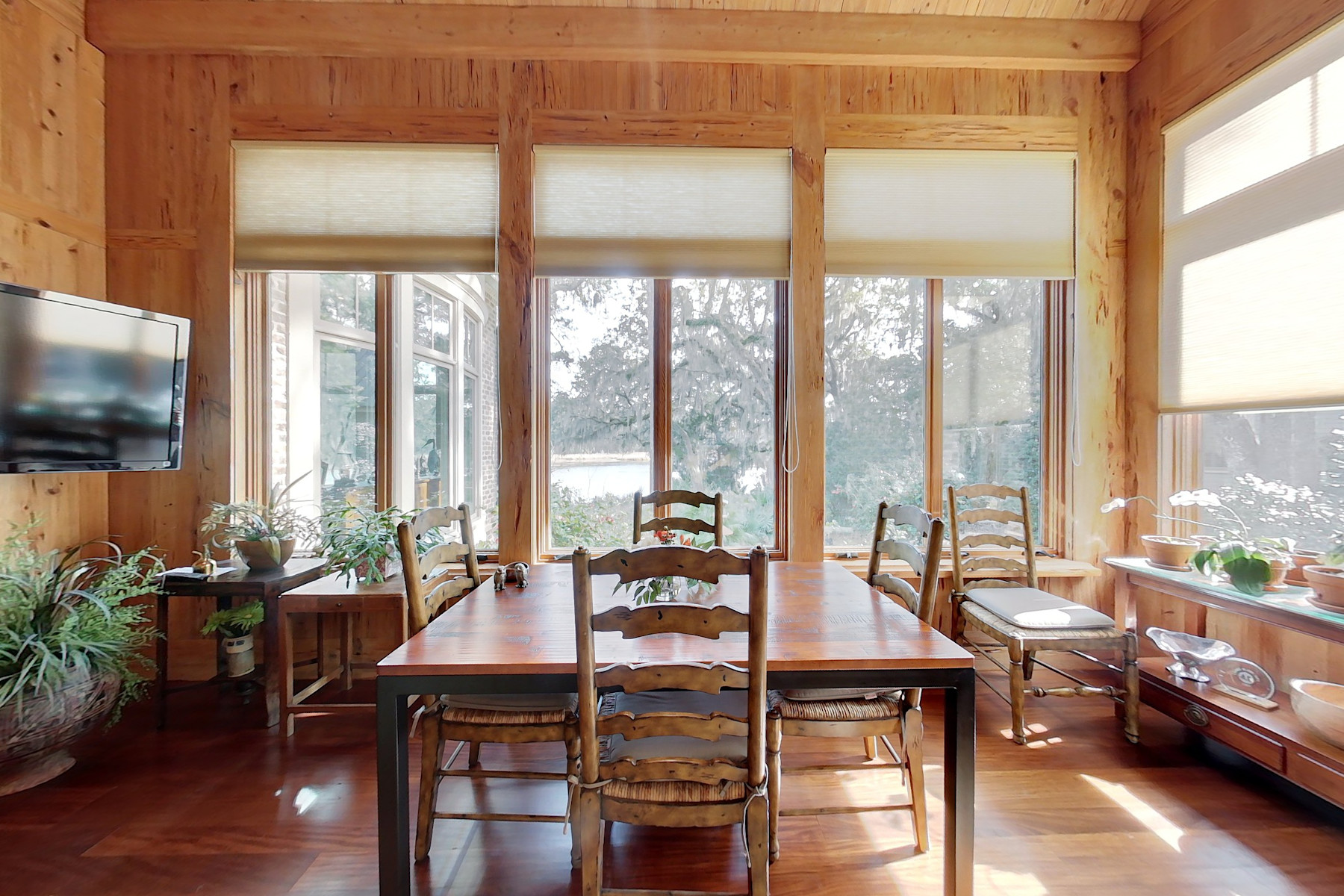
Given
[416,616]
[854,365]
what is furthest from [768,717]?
[854,365]

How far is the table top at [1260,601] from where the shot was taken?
190cm

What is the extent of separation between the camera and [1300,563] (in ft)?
7.80

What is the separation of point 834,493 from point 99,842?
327 centimetres

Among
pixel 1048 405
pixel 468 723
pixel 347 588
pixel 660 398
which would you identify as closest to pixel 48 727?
pixel 347 588

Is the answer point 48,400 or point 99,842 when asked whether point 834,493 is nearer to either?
point 99,842

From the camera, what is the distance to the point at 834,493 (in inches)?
127

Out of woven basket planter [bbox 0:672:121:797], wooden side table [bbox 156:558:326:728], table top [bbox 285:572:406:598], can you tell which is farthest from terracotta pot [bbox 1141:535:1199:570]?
woven basket planter [bbox 0:672:121:797]

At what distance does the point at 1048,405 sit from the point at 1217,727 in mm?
1712

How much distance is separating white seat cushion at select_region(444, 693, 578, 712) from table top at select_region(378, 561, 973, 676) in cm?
23

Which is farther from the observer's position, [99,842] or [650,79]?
[650,79]

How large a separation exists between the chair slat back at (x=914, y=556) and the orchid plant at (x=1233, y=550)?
1.32 metres

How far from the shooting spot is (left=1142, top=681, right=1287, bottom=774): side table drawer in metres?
1.97

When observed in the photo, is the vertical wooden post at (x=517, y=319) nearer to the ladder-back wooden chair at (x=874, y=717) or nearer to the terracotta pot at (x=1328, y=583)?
the ladder-back wooden chair at (x=874, y=717)

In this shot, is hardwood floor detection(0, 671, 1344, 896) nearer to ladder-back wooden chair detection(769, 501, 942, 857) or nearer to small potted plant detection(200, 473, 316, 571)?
ladder-back wooden chair detection(769, 501, 942, 857)
